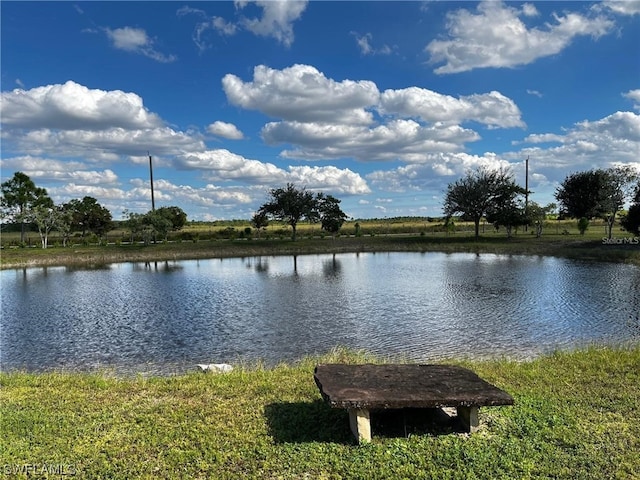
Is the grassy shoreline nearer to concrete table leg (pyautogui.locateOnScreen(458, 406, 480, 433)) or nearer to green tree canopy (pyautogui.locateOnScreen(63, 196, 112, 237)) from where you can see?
green tree canopy (pyautogui.locateOnScreen(63, 196, 112, 237))

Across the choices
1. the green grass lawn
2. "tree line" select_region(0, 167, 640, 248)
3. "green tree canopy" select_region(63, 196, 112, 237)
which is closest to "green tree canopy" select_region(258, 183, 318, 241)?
"tree line" select_region(0, 167, 640, 248)

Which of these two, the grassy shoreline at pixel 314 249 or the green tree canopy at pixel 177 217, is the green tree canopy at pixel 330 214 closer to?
the grassy shoreline at pixel 314 249

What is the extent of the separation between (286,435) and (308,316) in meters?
12.7

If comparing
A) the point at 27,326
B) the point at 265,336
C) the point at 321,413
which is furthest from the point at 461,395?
the point at 27,326

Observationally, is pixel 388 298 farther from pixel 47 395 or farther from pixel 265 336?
pixel 47 395

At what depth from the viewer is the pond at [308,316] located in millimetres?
13531

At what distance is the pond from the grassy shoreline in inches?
379

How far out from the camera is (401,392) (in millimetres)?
6094

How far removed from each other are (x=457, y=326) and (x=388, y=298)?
6.55 metres

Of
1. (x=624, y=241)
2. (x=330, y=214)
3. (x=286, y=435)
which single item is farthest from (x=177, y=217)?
(x=286, y=435)

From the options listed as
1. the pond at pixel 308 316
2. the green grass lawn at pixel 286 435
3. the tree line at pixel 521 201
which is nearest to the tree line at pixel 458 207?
the tree line at pixel 521 201

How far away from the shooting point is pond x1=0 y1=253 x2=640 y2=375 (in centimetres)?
1353
